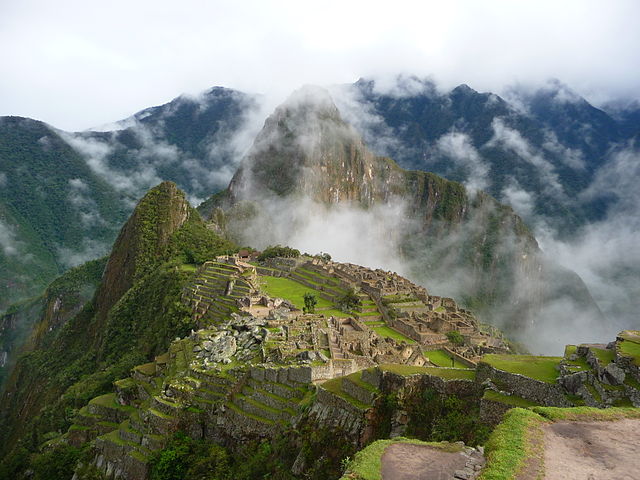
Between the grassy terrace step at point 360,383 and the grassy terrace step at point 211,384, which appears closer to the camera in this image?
the grassy terrace step at point 360,383

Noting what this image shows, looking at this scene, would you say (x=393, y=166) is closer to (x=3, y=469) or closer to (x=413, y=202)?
(x=413, y=202)

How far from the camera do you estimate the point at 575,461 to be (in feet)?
26.6

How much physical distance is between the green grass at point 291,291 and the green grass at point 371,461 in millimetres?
38955

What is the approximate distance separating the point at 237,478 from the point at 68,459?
1497 cm

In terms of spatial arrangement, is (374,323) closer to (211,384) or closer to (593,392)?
(211,384)

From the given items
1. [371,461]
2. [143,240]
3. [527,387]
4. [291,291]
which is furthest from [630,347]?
[143,240]

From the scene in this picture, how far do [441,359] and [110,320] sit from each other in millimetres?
44995

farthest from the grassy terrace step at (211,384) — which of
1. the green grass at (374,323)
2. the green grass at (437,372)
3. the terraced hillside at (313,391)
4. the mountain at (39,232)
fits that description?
the mountain at (39,232)

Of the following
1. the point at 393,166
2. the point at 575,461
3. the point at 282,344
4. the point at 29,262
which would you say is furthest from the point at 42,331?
the point at 393,166

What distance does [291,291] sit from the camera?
5978 centimetres

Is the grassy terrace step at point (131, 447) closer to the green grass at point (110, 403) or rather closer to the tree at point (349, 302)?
the green grass at point (110, 403)

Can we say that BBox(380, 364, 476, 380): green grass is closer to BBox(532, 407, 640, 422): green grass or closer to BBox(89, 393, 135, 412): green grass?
BBox(532, 407, 640, 422): green grass

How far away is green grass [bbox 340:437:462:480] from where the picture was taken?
27.5 ft

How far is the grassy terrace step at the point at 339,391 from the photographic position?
47.7ft
